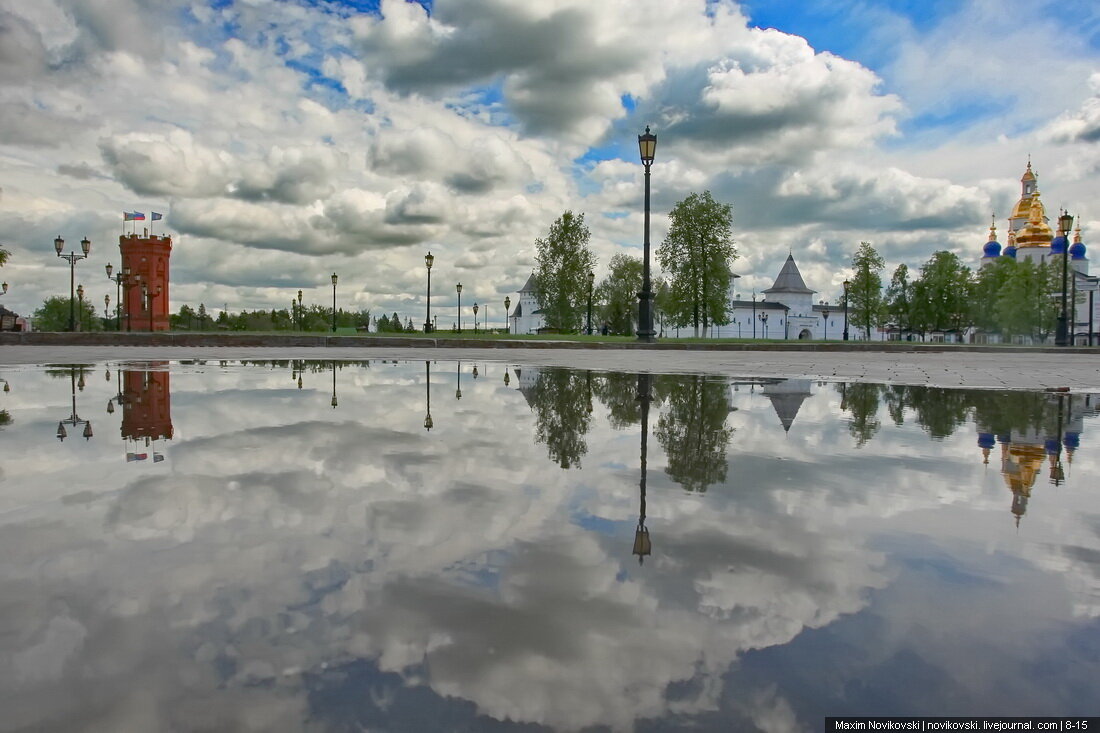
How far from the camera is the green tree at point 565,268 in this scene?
65125 millimetres

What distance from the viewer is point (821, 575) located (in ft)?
7.97

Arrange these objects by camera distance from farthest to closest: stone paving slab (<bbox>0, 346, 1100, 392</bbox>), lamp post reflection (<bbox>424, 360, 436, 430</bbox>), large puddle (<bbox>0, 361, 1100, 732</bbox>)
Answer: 1. stone paving slab (<bbox>0, 346, 1100, 392</bbox>)
2. lamp post reflection (<bbox>424, 360, 436, 430</bbox>)
3. large puddle (<bbox>0, 361, 1100, 732</bbox>)

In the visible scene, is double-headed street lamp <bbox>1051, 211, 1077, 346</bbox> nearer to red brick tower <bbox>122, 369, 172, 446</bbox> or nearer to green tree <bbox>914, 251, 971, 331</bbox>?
red brick tower <bbox>122, 369, 172, 446</bbox>

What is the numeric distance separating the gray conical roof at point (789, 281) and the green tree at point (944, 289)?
105ft

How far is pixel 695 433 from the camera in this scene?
18.5 ft

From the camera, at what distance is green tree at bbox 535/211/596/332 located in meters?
65.1

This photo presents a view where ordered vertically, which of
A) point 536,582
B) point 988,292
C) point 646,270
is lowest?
point 536,582

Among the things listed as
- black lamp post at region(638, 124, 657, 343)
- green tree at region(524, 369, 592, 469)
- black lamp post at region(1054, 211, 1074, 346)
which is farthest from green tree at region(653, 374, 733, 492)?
black lamp post at region(1054, 211, 1074, 346)

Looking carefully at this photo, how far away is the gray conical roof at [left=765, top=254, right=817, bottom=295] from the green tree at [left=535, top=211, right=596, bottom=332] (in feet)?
195

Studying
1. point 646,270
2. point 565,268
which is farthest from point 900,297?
point 646,270

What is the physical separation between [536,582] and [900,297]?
3734 inches

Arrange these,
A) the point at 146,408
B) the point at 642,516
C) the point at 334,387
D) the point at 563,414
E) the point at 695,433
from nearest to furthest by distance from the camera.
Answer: the point at 642,516 → the point at 695,433 → the point at 563,414 → the point at 146,408 → the point at 334,387

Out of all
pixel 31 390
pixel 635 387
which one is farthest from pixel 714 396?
pixel 31 390

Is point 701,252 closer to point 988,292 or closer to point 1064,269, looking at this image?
point 1064,269
